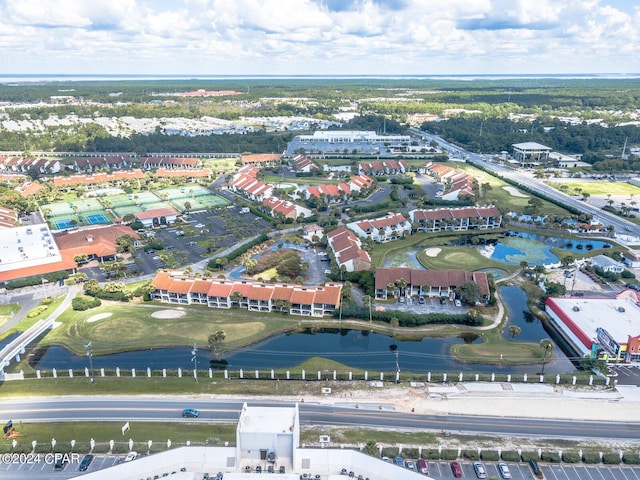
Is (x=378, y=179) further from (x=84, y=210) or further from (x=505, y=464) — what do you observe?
(x=505, y=464)

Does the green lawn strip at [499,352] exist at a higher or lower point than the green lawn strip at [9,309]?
lower

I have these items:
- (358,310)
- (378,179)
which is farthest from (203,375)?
(378,179)

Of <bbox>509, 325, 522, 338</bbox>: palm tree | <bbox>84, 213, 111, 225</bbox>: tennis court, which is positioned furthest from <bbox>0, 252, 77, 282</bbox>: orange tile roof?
<bbox>509, 325, 522, 338</bbox>: palm tree

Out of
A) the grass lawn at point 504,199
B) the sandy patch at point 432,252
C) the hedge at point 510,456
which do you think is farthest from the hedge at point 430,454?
the grass lawn at point 504,199

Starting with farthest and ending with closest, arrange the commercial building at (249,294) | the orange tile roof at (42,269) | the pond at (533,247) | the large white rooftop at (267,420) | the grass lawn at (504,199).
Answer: the grass lawn at (504,199)
the pond at (533,247)
the orange tile roof at (42,269)
the commercial building at (249,294)
the large white rooftop at (267,420)

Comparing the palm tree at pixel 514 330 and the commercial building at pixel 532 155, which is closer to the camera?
the palm tree at pixel 514 330

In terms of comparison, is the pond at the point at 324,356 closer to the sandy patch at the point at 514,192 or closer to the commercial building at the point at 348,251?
the commercial building at the point at 348,251
